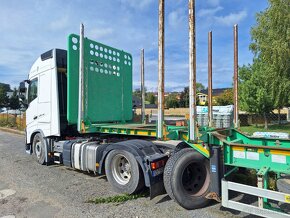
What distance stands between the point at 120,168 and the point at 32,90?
15.1ft

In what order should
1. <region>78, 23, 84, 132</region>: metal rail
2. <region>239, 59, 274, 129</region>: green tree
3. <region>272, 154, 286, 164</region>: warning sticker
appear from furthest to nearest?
<region>239, 59, 274, 129</region>: green tree
<region>78, 23, 84, 132</region>: metal rail
<region>272, 154, 286, 164</region>: warning sticker

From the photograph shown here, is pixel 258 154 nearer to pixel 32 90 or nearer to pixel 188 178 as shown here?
pixel 188 178

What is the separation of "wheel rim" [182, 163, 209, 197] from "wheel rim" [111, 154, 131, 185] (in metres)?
1.25

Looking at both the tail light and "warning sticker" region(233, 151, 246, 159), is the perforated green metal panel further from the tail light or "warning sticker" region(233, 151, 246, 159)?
"warning sticker" region(233, 151, 246, 159)

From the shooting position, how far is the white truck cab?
24.8 feet

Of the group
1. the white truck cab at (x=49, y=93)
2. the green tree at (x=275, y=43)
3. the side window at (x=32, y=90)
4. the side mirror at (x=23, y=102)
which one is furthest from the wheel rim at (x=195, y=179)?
the green tree at (x=275, y=43)

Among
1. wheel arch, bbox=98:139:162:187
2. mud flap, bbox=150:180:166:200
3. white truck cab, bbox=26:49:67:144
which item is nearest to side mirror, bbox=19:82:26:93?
white truck cab, bbox=26:49:67:144

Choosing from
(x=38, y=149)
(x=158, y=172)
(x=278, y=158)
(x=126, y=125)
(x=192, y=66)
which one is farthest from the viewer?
(x=38, y=149)

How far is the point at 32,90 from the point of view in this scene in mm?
8617

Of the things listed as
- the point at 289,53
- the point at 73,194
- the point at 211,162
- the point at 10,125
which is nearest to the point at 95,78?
the point at 73,194

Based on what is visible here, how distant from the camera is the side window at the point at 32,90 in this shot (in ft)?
27.6

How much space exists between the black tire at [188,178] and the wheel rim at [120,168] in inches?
45.0

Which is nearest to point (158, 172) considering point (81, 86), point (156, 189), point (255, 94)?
point (156, 189)

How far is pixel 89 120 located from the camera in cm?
721
